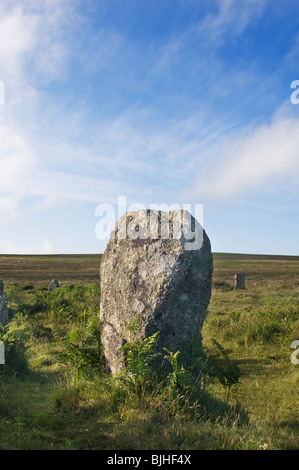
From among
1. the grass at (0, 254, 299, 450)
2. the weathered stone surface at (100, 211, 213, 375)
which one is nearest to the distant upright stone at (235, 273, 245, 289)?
the grass at (0, 254, 299, 450)

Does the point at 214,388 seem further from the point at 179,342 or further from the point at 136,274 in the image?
the point at 136,274

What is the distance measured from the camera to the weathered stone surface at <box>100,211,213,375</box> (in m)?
6.55

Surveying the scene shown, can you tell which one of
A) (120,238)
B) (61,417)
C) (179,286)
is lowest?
(61,417)

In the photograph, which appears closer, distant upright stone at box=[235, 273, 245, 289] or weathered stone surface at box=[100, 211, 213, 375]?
weathered stone surface at box=[100, 211, 213, 375]

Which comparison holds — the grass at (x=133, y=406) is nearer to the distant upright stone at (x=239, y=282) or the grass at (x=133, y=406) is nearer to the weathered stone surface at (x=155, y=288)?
the weathered stone surface at (x=155, y=288)

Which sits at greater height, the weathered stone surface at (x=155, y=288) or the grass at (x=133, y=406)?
the weathered stone surface at (x=155, y=288)

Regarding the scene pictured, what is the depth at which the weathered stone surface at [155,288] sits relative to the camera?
6555mm

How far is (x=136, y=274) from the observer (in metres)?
6.91

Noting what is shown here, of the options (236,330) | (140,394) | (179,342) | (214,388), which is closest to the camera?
(140,394)

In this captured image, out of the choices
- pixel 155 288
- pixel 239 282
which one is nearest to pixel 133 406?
pixel 155 288

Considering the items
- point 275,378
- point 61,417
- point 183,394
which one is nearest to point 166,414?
point 183,394

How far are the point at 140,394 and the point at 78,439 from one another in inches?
47.4

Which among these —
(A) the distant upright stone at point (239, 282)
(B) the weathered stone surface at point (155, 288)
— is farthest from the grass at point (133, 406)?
(A) the distant upright stone at point (239, 282)

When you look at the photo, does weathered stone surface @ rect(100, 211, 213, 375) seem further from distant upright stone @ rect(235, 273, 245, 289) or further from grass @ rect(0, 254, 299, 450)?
distant upright stone @ rect(235, 273, 245, 289)
